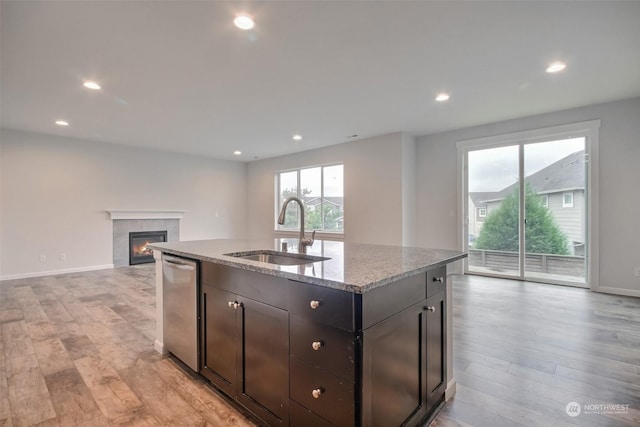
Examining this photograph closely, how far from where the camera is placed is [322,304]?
1229mm

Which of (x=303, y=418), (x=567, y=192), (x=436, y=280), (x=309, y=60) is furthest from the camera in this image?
Result: (x=567, y=192)

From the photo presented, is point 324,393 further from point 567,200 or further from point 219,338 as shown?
point 567,200

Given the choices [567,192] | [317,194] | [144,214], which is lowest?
[144,214]

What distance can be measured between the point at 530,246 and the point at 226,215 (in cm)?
697

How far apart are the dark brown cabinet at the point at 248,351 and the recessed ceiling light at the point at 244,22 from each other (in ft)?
6.35

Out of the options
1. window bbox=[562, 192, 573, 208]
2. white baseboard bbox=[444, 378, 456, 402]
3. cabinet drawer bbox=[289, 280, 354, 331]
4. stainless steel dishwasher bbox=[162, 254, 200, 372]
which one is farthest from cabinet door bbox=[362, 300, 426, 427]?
window bbox=[562, 192, 573, 208]

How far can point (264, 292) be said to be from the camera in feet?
5.01

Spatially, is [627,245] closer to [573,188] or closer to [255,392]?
[573,188]

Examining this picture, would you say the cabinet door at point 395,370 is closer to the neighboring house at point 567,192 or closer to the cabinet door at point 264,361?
the cabinet door at point 264,361

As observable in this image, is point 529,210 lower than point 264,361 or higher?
higher

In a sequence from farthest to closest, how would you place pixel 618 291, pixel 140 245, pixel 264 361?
pixel 140 245 < pixel 618 291 < pixel 264 361

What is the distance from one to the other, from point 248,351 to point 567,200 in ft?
Result: 16.9

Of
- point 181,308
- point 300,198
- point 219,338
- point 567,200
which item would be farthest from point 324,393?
point 300,198

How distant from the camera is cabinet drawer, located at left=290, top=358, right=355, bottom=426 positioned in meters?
1.16
